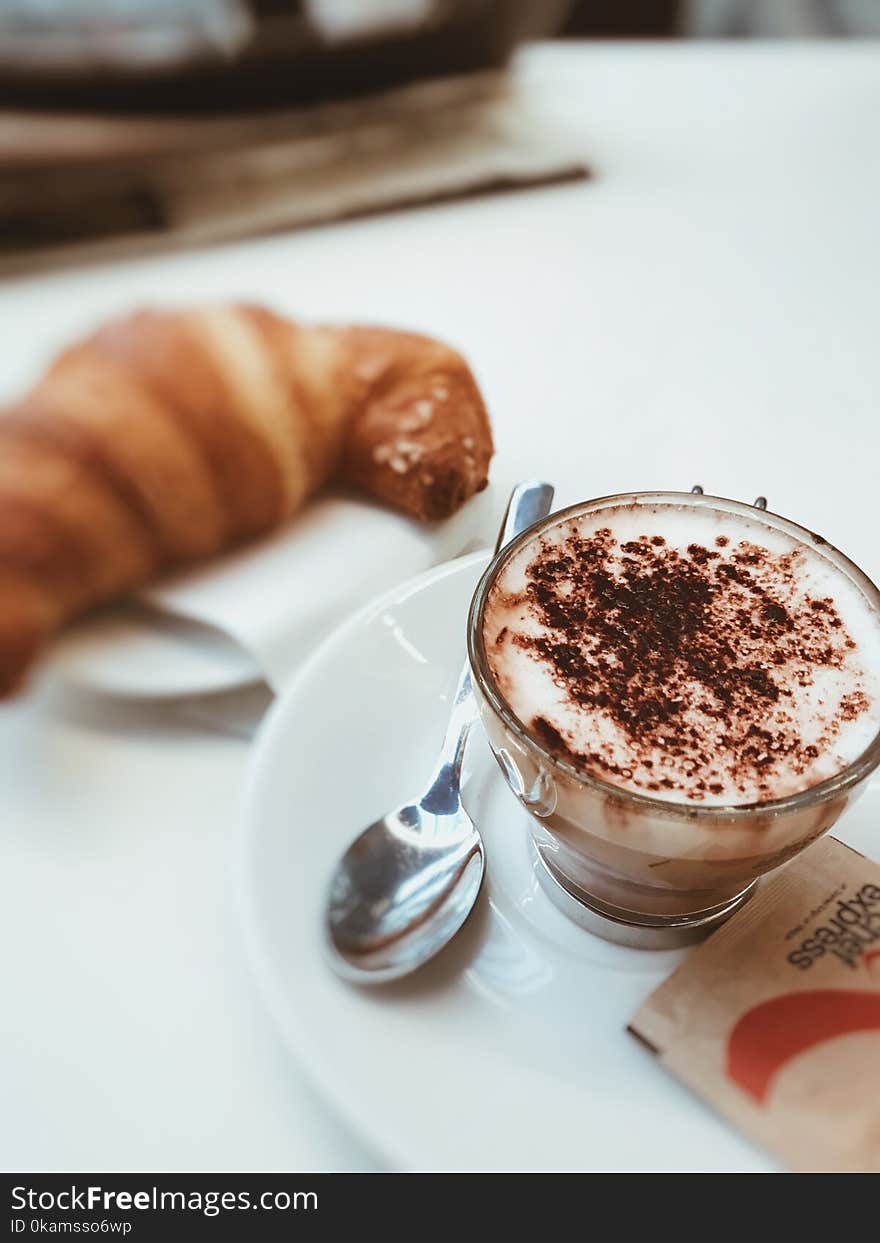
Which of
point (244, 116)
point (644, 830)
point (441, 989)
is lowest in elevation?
point (441, 989)

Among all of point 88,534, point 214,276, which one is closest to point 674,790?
point 88,534

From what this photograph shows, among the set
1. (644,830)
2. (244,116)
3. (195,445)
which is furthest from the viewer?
(244,116)

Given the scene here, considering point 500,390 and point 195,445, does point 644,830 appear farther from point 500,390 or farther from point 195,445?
point 500,390

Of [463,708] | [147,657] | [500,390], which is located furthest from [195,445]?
[500,390]

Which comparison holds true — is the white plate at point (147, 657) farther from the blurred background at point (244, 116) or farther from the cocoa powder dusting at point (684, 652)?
the blurred background at point (244, 116)

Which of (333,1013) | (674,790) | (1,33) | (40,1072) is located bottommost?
(40,1072)

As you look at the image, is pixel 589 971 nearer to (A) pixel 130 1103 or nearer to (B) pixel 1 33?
(A) pixel 130 1103

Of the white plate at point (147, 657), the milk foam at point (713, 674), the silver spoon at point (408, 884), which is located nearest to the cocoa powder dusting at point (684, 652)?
the milk foam at point (713, 674)
